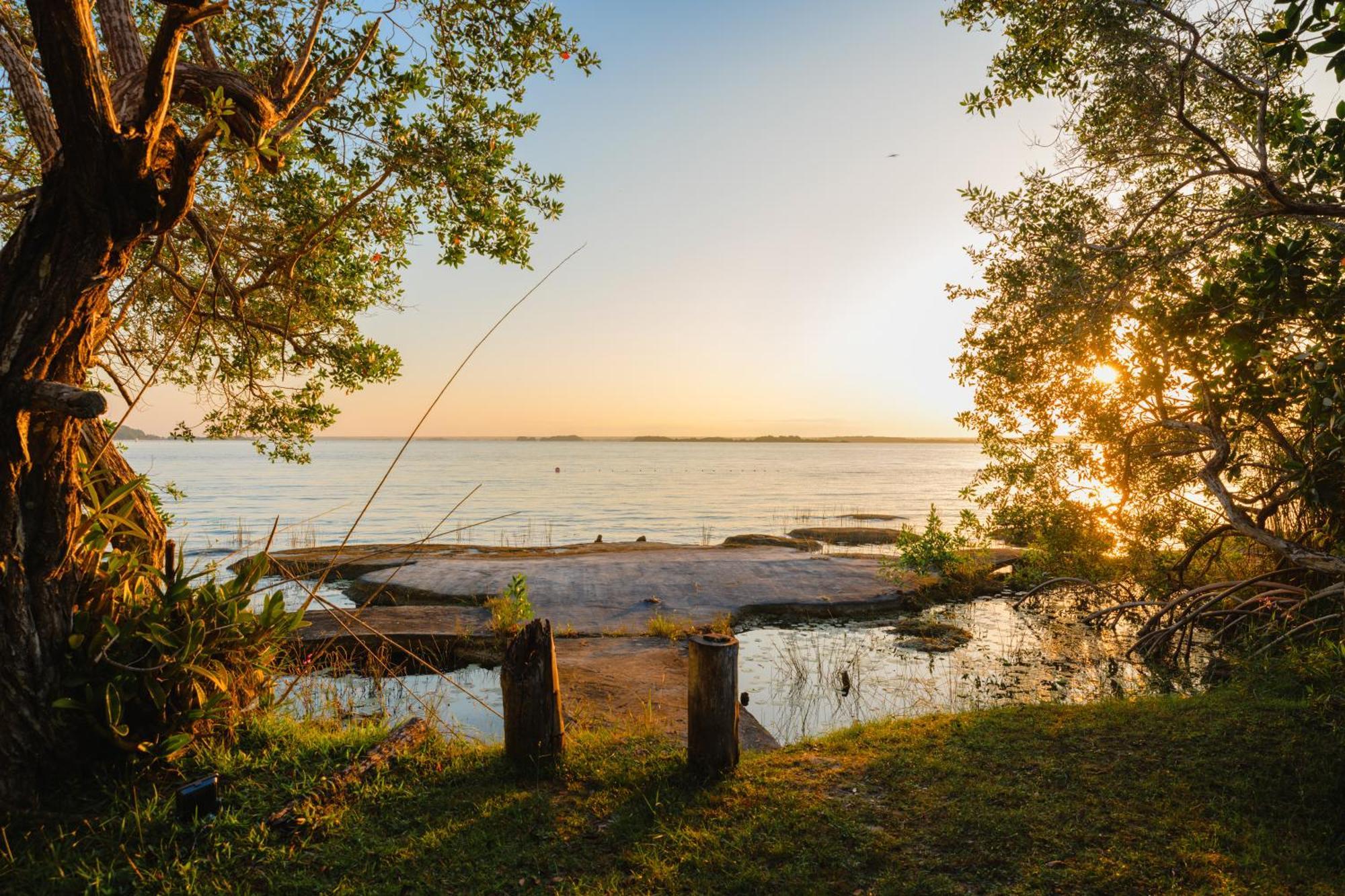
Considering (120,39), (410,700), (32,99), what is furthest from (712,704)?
(120,39)

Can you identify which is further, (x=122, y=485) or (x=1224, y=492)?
(x=1224, y=492)

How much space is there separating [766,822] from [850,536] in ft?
78.0

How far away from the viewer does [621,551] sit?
21141mm

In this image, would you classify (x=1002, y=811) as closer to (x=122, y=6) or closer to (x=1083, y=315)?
(x=1083, y=315)

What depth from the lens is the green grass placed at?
4004 mm

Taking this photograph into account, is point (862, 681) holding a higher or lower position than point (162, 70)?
lower

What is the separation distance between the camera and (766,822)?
468 centimetres

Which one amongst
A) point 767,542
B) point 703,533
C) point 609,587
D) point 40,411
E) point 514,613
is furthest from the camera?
point 703,533

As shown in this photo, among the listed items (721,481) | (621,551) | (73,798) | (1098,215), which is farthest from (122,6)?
(721,481)

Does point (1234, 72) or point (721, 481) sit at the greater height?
point (1234, 72)

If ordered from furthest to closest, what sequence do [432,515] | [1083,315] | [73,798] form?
[432,515] < [1083,315] < [73,798]

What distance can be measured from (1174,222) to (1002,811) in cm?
727

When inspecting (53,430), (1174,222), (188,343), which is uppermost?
(1174,222)

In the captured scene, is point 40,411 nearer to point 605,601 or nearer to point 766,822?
point 766,822
